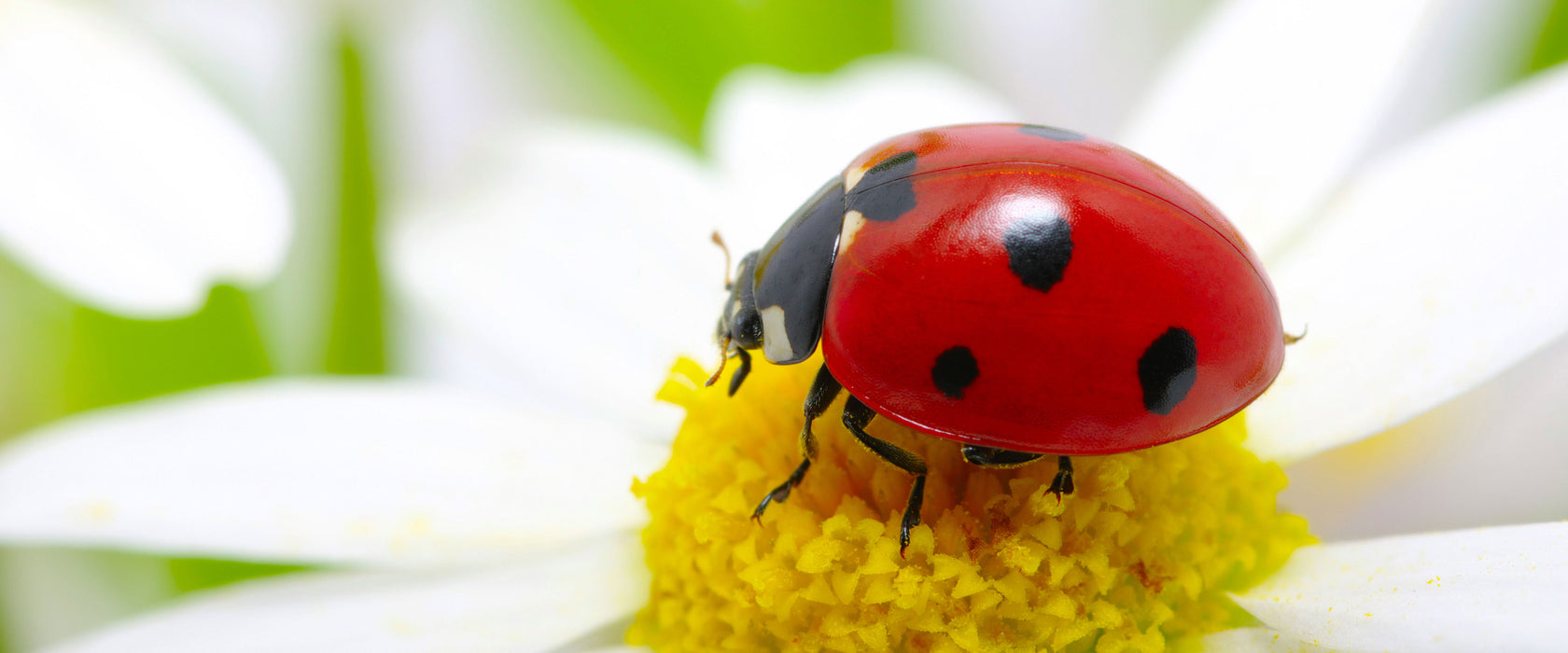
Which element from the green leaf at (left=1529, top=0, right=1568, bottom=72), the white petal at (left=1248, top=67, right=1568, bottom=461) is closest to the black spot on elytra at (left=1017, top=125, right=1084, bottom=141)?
the white petal at (left=1248, top=67, right=1568, bottom=461)

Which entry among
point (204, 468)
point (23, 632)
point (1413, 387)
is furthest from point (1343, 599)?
point (23, 632)

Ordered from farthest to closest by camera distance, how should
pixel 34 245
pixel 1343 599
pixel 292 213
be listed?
pixel 292 213, pixel 34 245, pixel 1343 599

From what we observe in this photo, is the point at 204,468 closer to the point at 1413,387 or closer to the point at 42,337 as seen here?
the point at 42,337

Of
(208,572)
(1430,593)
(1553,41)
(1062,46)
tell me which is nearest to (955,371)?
(1430,593)

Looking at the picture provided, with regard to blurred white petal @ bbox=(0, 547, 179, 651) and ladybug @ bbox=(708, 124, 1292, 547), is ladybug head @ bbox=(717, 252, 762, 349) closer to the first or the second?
ladybug @ bbox=(708, 124, 1292, 547)

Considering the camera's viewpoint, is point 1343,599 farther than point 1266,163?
No

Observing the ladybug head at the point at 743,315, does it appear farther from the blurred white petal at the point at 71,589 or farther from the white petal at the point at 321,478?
the blurred white petal at the point at 71,589

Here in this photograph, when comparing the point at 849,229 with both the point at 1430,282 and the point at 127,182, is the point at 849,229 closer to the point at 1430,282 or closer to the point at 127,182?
→ the point at 1430,282
